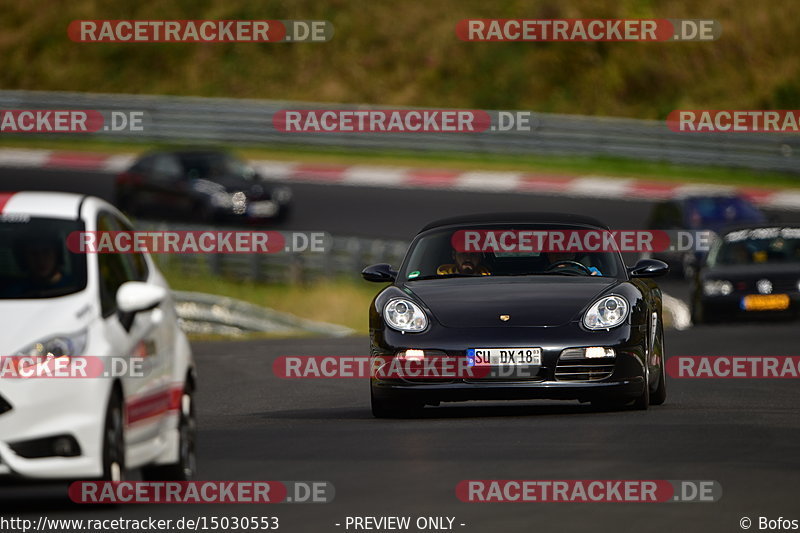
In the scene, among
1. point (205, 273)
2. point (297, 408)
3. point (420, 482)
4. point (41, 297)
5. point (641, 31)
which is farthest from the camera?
point (641, 31)

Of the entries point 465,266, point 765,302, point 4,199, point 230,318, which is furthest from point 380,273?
point 230,318

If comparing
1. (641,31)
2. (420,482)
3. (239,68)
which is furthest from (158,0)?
(420,482)

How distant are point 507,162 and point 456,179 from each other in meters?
2.53

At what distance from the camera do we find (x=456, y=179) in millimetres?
38000

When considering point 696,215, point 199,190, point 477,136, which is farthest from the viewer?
point 477,136

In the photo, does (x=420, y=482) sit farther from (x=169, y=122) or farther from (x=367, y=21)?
(x=367, y=21)

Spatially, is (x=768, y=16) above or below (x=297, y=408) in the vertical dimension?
above

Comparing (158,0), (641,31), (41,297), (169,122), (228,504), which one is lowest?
(228,504)

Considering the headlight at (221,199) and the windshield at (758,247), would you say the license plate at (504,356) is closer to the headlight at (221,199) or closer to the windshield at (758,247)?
the windshield at (758,247)

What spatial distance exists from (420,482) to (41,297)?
6.69ft

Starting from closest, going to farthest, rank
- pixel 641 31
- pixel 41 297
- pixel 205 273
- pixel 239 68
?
pixel 41 297 < pixel 205 273 < pixel 641 31 < pixel 239 68

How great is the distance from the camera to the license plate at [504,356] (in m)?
11.7

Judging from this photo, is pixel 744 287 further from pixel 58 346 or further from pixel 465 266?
pixel 58 346

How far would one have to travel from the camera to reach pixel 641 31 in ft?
150
